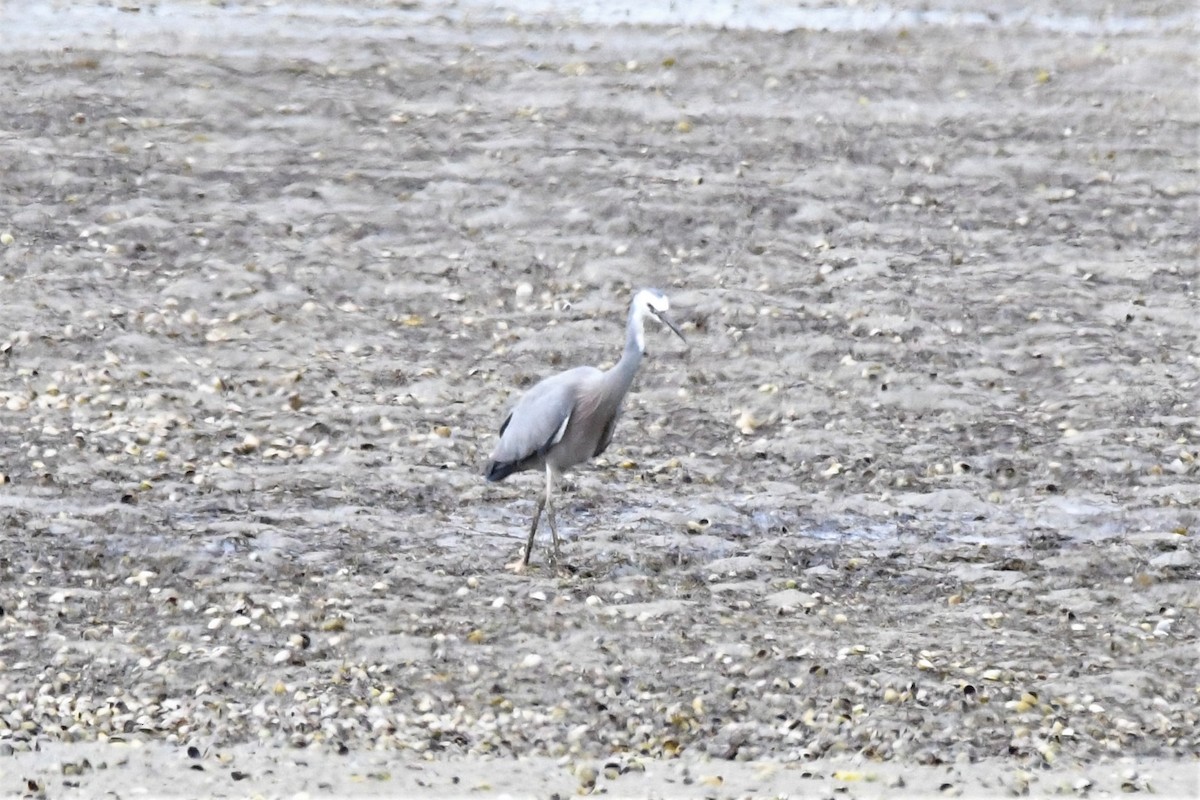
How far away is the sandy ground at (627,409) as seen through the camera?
7488mm

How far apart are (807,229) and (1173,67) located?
15.7ft

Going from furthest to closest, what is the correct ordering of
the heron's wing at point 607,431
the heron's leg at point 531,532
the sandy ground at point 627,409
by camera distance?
the heron's wing at point 607,431
the heron's leg at point 531,532
the sandy ground at point 627,409

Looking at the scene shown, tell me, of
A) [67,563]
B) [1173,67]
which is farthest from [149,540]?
[1173,67]

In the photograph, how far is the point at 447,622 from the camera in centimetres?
823

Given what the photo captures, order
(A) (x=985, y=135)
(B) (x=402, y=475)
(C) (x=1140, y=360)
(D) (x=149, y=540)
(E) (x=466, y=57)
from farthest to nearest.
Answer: (E) (x=466, y=57) → (A) (x=985, y=135) → (C) (x=1140, y=360) → (B) (x=402, y=475) → (D) (x=149, y=540)

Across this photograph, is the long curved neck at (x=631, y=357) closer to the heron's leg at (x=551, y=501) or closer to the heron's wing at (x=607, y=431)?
the heron's wing at (x=607, y=431)

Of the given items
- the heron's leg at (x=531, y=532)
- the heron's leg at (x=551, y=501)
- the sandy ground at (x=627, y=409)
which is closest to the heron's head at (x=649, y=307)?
the heron's leg at (x=551, y=501)

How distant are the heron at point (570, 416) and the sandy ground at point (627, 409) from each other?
1.29ft

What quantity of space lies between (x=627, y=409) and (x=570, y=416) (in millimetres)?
1956

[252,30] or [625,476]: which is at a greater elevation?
[252,30]

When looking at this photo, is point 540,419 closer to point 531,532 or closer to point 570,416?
point 570,416

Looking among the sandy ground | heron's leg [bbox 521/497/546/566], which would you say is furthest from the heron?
the sandy ground

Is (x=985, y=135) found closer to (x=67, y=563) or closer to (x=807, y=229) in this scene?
(x=807, y=229)

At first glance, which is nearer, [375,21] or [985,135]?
[985,135]
